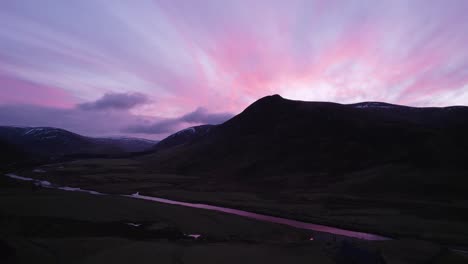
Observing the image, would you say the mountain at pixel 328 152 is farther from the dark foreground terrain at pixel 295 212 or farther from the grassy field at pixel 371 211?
the grassy field at pixel 371 211

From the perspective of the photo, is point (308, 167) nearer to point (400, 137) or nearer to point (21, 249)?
point (400, 137)

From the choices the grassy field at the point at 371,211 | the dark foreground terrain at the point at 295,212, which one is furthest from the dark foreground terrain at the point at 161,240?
the grassy field at the point at 371,211

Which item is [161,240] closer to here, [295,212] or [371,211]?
[295,212]

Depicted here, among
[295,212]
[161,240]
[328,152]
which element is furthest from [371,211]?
[328,152]

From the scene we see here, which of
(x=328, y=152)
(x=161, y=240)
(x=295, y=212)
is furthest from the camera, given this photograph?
(x=328, y=152)

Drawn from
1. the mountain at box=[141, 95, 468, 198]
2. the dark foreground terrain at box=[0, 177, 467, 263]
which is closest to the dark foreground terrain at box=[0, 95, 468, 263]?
the dark foreground terrain at box=[0, 177, 467, 263]

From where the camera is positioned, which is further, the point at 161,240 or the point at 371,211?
the point at 371,211
